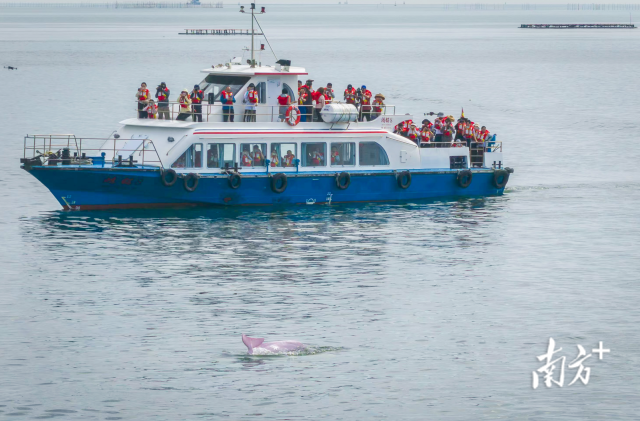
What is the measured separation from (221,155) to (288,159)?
2979 mm

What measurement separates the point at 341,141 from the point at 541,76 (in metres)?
118

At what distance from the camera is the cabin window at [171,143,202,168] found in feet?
141

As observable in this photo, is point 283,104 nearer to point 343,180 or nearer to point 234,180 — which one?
point 343,180

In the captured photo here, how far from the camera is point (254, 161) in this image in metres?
44.3

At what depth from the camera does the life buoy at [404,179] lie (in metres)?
46.4

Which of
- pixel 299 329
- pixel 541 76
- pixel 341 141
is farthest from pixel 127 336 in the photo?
pixel 541 76

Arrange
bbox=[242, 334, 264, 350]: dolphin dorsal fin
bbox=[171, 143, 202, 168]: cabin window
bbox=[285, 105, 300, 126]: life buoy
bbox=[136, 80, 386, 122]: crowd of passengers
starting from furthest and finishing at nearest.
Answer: bbox=[285, 105, 300, 126]: life buoy < bbox=[136, 80, 386, 122]: crowd of passengers < bbox=[171, 143, 202, 168]: cabin window < bbox=[242, 334, 264, 350]: dolphin dorsal fin

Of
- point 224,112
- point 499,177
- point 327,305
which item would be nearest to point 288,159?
point 224,112

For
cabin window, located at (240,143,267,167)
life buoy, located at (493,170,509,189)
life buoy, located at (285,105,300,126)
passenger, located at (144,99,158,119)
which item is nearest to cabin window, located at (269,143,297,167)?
cabin window, located at (240,143,267,167)

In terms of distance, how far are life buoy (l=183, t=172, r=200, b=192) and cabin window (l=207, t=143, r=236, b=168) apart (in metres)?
1.01

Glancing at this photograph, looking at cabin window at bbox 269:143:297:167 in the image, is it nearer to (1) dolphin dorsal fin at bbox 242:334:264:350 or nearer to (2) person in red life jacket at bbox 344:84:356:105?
(2) person in red life jacket at bbox 344:84:356:105

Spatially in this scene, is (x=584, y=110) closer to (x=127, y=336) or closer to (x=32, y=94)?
(x=32, y=94)

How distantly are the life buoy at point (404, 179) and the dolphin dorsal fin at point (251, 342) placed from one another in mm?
20596

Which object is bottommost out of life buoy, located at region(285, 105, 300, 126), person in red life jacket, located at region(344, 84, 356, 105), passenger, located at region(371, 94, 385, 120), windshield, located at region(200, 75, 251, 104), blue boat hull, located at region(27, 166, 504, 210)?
blue boat hull, located at region(27, 166, 504, 210)
